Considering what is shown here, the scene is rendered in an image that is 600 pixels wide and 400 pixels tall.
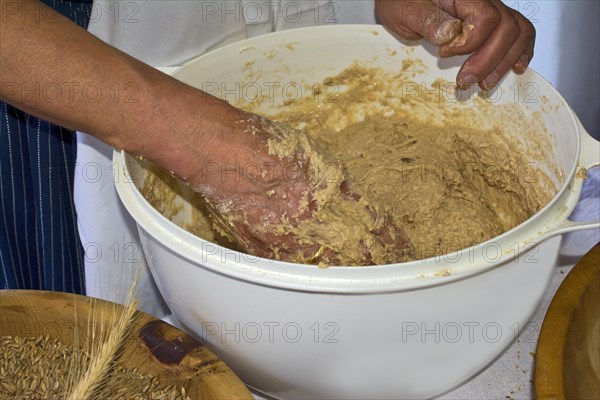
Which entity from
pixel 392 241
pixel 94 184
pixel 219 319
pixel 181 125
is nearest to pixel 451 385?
pixel 392 241

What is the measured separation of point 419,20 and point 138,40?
391 mm

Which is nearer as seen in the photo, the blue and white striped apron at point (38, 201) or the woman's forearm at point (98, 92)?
the woman's forearm at point (98, 92)

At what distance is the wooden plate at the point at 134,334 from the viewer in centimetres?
75

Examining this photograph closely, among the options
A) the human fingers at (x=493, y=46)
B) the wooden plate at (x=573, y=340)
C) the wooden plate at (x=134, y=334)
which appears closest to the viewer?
the wooden plate at (x=573, y=340)

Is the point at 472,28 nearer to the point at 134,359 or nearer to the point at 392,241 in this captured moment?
the point at 392,241

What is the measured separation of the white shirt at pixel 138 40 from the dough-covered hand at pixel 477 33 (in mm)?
174

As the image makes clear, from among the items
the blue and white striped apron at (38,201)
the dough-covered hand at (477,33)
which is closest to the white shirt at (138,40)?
the blue and white striped apron at (38,201)

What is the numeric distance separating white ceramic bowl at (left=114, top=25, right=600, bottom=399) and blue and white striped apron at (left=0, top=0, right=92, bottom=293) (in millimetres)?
209

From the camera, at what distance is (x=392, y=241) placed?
2.90 feet

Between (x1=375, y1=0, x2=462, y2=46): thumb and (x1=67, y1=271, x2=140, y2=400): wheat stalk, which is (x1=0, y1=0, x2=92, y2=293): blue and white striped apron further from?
(x1=375, y1=0, x2=462, y2=46): thumb

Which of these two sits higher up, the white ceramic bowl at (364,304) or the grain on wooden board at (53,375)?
the white ceramic bowl at (364,304)

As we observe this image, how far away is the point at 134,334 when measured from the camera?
0.80 m

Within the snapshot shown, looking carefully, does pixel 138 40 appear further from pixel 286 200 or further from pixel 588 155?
pixel 588 155

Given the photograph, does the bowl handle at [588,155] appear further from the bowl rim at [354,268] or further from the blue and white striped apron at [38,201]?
the blue and white striped apron at [38,201]
